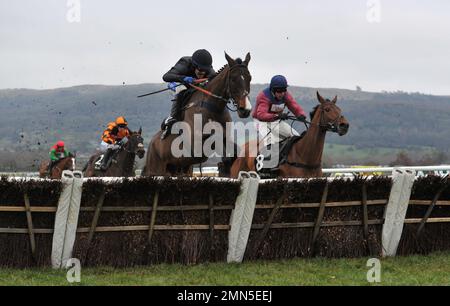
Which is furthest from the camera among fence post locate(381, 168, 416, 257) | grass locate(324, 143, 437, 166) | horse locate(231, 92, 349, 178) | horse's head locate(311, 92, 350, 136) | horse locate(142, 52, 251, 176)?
grass locate(324, 143, 437, 166)

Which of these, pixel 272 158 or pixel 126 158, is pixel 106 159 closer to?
pixel 126 158

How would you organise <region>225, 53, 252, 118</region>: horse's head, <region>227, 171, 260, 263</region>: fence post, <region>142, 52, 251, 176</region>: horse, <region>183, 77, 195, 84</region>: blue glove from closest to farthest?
<region>227, 171, 260, 263</region>: fence post
<region>225, 53, 252, 118</region>: horse's head
<region>142, 52, 251, 176</region>: horse
<region>183, 77, 195, 84</region>: blue glove

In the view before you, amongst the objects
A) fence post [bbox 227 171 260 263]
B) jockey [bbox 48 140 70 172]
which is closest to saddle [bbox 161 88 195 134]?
fence post [bbox 227 171 260 263]

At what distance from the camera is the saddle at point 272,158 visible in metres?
11.3

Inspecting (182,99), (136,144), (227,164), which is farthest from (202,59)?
(136,144)

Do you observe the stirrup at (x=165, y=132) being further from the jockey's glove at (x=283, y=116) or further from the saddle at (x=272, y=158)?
the jockey's glove at (x=283, y=116)

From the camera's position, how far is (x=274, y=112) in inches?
459

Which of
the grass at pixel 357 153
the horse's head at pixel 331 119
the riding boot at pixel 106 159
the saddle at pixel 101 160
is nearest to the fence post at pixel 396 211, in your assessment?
the horse's head at pixel 331 119

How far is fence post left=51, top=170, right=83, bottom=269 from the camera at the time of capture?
7465mm

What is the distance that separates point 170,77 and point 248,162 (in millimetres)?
1713

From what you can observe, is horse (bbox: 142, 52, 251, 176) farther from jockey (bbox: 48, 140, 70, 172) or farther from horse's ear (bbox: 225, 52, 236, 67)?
jockey (bbox: 48, 140, 70, 172)

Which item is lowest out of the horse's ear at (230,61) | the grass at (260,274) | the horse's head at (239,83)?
the grass at (260,274)

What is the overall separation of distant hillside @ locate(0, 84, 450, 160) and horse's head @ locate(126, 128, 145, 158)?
241ft

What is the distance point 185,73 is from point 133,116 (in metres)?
104
